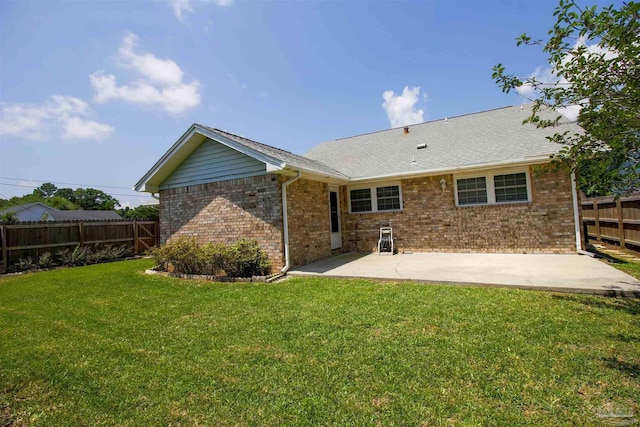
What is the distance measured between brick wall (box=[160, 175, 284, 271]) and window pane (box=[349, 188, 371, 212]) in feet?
13.7

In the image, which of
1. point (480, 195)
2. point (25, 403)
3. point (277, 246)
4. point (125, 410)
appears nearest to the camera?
point (125, 410)

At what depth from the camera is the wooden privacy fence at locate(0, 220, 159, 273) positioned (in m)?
11.3

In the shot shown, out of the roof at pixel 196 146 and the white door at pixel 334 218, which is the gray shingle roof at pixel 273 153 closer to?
the roof at pixel 196 146

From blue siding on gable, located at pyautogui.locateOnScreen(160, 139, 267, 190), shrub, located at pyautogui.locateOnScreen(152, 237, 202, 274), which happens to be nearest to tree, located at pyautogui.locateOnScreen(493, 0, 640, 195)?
blue siding on gable, located at pyautogui.locateOnScreen(160, 139, 267, 190)

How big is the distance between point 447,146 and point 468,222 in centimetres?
313

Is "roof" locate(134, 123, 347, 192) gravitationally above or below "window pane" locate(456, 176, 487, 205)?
above

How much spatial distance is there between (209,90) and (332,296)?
29.6 ft

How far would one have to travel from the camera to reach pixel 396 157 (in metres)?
11.8

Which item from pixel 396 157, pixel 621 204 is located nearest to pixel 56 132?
pixel 396 157

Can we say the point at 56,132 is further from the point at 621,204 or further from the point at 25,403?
the point at 621,204

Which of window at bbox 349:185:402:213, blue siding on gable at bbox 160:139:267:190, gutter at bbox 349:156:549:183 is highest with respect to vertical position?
blue siding on gable at bbox 160:139:267:190

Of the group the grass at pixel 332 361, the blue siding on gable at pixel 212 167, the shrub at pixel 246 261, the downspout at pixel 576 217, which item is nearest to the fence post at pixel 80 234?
the blue siding on gable at pixel 212 167

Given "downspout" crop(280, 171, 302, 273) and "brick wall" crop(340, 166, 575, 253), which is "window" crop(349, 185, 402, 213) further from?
"downspout" crop(280, 171, 302, 273)

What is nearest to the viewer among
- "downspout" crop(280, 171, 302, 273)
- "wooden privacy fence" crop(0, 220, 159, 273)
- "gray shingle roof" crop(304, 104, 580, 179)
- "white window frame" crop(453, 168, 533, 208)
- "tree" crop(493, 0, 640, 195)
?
"tree" crop(493, 0, 640, 195)
